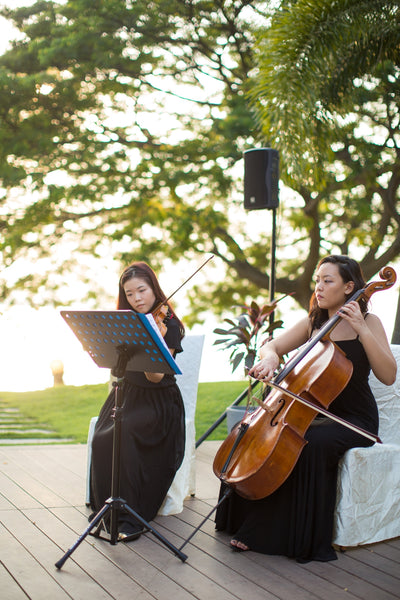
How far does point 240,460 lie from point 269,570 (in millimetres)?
378

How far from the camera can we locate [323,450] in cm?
244

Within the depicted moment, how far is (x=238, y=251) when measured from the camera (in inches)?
344

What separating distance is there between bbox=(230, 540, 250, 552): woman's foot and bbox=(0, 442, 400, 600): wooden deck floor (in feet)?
0.08

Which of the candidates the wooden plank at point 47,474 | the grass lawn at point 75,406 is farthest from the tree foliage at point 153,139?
the wooden plank at point 47,474

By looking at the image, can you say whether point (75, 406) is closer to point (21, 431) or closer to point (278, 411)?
point (21, 431)

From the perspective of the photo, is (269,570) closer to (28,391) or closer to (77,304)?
(28,391)

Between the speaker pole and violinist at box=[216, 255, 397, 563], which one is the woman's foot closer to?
violinist at box=[216, 255, 397, 563]

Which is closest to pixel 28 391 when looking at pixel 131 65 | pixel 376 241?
pixel 131 65

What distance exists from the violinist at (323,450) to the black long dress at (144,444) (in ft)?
1.00

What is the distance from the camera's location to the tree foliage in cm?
749

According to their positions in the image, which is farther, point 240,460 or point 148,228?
point 148,228

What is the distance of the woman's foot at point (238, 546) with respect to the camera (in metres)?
2.44

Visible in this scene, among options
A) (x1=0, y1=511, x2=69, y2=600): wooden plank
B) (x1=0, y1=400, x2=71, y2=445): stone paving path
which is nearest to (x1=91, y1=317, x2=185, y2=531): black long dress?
(x1=0, y1=511, x2=69, y2=600): wooden plank

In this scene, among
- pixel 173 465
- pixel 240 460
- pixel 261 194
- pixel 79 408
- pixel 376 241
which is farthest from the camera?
pixel 376 241
